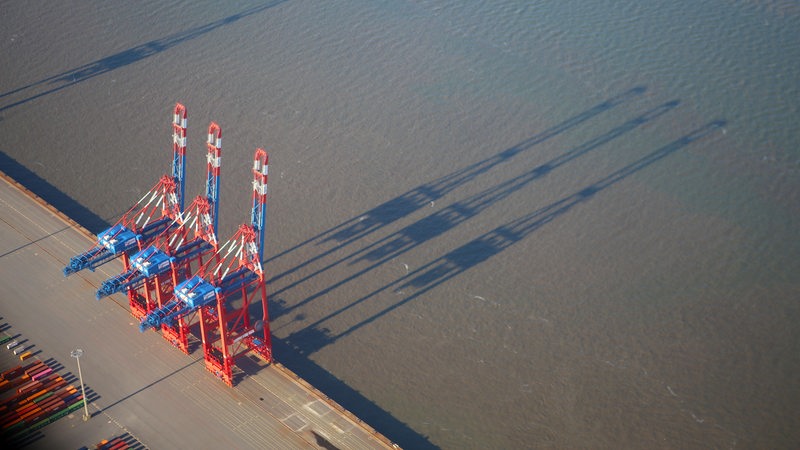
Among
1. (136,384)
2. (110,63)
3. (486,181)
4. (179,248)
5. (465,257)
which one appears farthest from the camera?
(110,63)

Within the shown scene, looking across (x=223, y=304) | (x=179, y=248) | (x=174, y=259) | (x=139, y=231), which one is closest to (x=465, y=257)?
(x=223, y=304)

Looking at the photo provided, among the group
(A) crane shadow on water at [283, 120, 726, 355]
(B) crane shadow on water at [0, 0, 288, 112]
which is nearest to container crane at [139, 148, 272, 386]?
(A) crane shadow on water at [283, 120, 726, 355]

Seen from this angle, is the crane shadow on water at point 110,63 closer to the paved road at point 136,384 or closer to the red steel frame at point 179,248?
the paved road at point 136,384

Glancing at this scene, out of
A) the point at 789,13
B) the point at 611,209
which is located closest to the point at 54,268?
the point at 611,209

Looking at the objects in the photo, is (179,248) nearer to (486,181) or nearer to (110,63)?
(486,181)

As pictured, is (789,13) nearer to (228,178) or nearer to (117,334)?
(228,178)

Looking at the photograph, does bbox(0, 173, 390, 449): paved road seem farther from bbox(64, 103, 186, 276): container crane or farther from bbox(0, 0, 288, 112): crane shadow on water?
bbox(0, 0, 288, 112): crane shadow on water
